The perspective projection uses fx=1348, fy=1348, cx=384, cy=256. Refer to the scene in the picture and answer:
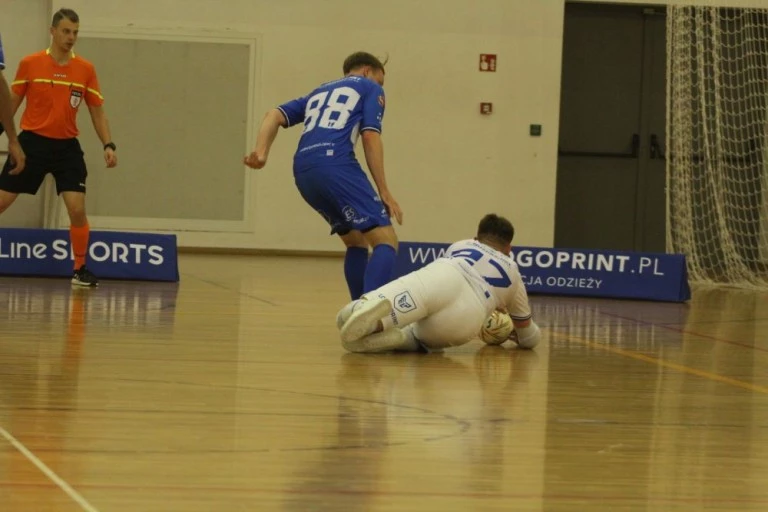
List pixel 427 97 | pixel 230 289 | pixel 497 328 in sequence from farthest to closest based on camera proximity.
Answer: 1. pixel 427 97
2. pixel 230 289
3. pixel 497 328

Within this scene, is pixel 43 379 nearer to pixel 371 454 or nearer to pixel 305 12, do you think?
pixel 371 454

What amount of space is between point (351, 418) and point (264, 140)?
286 centimetres

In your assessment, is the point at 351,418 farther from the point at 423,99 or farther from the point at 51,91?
the point at 423,99

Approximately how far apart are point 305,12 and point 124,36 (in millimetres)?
1889

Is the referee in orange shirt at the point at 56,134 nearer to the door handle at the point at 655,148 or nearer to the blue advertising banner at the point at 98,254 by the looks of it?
the blue advertising banner at the point at 98,254

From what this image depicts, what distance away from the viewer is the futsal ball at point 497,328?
662 cm

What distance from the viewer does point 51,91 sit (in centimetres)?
912

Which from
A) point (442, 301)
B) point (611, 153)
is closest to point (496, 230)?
point (442, 301)

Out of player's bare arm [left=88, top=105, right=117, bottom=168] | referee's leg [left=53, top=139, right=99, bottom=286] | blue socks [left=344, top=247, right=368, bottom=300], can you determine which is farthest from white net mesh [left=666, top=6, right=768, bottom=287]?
blue socks [left=344, top=247, right=368, bottom=300]

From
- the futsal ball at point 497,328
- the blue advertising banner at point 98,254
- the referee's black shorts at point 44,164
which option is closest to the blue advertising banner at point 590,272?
the blue advertising banner at point 98,254

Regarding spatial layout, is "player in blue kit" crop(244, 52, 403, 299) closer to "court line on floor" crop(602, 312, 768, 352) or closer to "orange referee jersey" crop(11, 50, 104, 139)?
"court line on floor" crop(602, 312, 768, 352)

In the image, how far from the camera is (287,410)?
Answer: 433 centimetres

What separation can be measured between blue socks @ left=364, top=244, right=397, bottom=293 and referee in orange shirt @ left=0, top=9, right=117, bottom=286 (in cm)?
307

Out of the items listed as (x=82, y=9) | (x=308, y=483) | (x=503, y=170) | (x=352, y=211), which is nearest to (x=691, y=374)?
(x=352, y=211)
